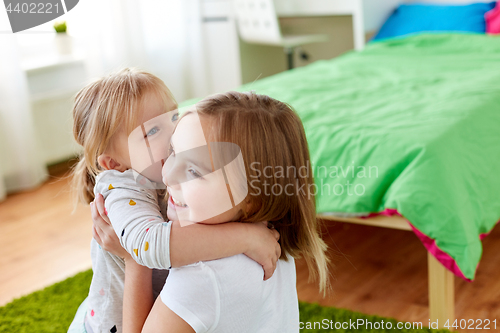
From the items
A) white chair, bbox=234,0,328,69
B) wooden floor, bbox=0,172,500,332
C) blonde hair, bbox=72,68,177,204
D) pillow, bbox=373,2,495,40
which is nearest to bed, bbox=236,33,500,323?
wooden floor, bbox=0,172,500,332

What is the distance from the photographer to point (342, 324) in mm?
1427

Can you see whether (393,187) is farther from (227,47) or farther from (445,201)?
(227,47)

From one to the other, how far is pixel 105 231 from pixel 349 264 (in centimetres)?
123

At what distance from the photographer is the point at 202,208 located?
2.00ft

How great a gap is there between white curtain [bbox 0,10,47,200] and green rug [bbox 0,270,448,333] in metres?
1.12

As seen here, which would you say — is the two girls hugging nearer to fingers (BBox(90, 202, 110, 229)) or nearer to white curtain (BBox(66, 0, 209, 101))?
fingers (BBox(90, 202, 110, 229))

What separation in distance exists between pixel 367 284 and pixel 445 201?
52 centimetres

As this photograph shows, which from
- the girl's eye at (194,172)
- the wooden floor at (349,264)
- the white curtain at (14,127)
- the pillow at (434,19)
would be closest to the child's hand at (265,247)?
the girl's eye at (194,172)

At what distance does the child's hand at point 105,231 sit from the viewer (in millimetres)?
710

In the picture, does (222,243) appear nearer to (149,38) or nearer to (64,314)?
(64,314)

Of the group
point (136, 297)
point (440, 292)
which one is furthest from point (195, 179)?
point (440, 292)

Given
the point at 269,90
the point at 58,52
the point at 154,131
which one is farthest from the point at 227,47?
→ the point at 154,131

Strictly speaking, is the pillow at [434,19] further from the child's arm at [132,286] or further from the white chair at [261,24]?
the child's arm at [132,286]

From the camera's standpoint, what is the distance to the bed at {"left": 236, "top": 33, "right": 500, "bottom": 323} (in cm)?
124
